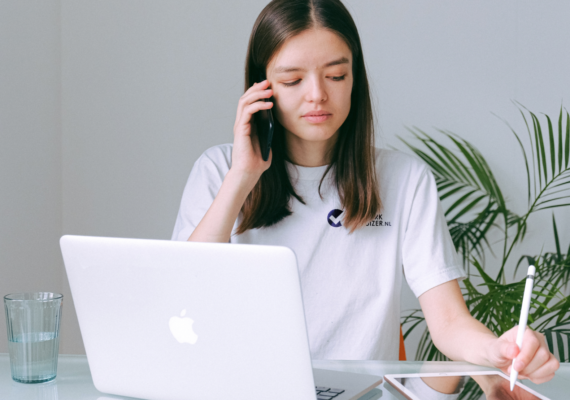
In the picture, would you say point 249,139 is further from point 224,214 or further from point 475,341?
point 475,341

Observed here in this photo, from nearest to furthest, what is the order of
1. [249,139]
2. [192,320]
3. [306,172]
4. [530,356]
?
[192,320] < [530,356] < [249,139] < [306,172]

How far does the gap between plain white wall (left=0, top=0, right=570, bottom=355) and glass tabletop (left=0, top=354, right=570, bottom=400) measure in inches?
62.9

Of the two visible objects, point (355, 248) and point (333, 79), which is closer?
point (333, 79)

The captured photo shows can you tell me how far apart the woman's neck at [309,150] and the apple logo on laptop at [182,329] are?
89 cm

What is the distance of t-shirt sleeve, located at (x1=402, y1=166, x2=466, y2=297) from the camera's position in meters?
1.43

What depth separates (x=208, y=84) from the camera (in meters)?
2.67

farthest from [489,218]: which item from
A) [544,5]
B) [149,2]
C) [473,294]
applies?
[149,2]

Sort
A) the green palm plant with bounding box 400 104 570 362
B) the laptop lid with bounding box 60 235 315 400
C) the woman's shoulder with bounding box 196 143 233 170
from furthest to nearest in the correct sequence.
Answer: the green palm plant with bounding box 400 104 570 362, the woman's shoulder with bounding box 196 143 233 170, the laptop lid with bounding box 60 235 315 400

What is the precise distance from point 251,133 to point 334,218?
0.30m

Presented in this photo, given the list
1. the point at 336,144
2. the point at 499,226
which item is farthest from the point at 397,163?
the point at 499,226

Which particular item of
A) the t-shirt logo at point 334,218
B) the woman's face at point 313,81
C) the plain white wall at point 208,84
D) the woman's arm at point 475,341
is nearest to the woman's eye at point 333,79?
the woman's face at point 313,81

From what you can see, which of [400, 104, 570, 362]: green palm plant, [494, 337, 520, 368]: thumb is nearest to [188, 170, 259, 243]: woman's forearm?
[494, 337, 520, 368]: thumb

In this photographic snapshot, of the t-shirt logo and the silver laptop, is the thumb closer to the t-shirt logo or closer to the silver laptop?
the silver laptop

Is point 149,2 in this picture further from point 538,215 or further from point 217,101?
point 538,215
